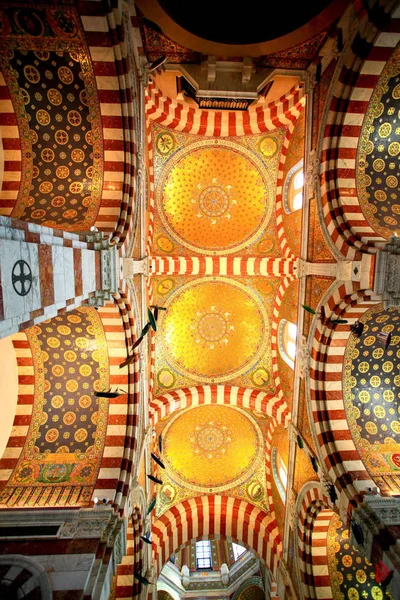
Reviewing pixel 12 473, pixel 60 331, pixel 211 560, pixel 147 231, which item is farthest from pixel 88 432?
pixel 211 560

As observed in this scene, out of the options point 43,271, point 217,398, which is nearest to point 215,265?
point 217,398

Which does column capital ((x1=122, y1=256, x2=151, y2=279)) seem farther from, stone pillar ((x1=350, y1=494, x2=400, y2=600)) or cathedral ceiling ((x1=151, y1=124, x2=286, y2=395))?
stone pillar ((x1=350, y1=494, x2=400, y2=600))

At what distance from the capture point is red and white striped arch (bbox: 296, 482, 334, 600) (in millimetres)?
7992

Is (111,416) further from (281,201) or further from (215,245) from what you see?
(281,201)

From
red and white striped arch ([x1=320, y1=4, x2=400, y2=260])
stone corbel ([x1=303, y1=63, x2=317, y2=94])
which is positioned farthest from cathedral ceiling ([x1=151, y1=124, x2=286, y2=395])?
red and white striped arch ([x1=320, y1=4, x2=400, y2=260])

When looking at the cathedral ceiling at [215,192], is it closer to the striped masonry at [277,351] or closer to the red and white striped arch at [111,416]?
the striped masonry at [277,351]

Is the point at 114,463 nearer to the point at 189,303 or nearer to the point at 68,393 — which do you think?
the point at 68,393

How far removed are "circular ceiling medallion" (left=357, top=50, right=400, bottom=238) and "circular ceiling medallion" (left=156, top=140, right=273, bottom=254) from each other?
3.23 m

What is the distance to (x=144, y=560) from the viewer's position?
8539mm

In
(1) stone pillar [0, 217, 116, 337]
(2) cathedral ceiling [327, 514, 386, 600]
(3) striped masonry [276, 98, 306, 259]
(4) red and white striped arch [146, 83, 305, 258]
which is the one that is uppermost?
(4) red and white striped arch [146, 83, 305, 258]

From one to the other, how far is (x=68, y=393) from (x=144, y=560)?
5.35m

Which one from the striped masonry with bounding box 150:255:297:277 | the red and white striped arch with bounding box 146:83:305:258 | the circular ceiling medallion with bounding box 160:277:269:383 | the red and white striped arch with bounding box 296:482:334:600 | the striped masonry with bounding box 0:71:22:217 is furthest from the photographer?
the circular ceiling medallion with bounding box 160:277:269:383

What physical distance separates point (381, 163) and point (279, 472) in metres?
9.52

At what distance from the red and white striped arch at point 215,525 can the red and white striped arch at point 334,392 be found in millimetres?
5009
